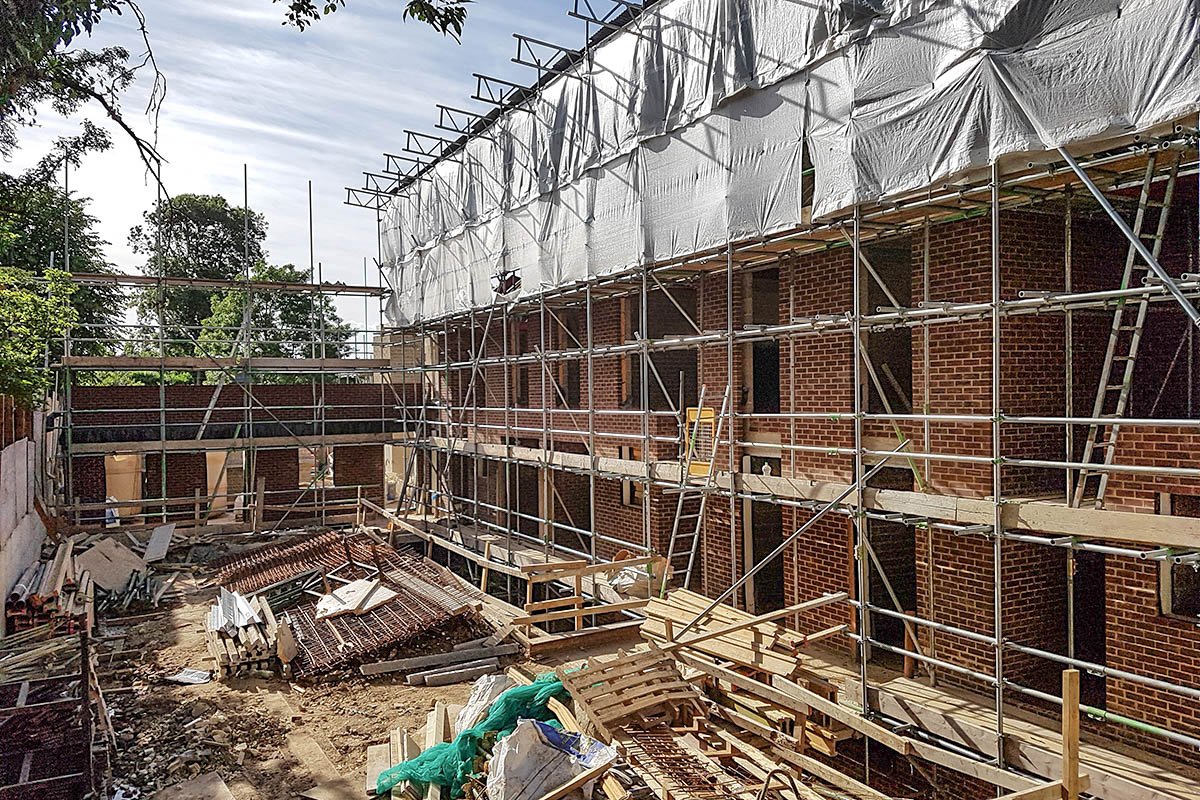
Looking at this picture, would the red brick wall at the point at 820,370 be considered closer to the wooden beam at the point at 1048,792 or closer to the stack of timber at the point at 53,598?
the wooden beam at the point at 1048,792

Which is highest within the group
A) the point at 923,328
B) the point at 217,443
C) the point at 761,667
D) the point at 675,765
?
the point at 923,328

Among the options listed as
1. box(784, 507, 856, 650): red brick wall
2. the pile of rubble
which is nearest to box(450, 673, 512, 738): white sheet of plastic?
the pile of rubble

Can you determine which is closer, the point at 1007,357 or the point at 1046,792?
the point at 1046,792

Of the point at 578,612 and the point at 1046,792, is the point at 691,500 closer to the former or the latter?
the point at 578,612

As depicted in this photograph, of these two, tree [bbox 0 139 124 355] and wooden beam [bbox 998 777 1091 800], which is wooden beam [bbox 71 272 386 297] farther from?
wooden beam [bbox 998 777 1091 800]

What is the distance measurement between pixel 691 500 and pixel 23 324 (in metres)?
11.3

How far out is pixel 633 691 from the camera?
29.5 feet

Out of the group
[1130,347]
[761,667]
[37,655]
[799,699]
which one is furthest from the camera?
[37,655]

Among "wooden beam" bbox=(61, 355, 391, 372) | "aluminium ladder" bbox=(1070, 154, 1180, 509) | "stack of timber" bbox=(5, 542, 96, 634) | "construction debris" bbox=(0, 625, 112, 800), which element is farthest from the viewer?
"wooden beam" bbox=(61, 355, 391, 372)

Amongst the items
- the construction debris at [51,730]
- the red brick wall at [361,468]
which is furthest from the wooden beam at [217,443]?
the construction debris at [51,730]

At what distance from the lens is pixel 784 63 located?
946 centimetres

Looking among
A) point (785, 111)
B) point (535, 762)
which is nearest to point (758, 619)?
point (535, 762)

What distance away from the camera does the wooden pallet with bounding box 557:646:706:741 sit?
8.66 metres

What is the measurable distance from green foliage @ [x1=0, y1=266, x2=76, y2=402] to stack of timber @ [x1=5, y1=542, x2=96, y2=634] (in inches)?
126
